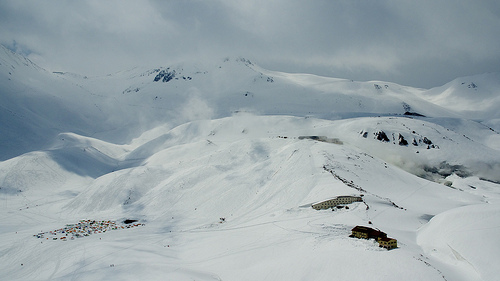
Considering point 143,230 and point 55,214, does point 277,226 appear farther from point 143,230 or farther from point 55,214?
point 55,214

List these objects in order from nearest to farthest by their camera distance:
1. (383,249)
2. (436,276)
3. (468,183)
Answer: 1. (436,276)
2. (383,249)
3. (468,183)

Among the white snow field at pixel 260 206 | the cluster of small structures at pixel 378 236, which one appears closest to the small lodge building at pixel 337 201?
the white snow field at pixel 260 206

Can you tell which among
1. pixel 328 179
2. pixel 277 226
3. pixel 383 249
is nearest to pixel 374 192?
pixel 328 179

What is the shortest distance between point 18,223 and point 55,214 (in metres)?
9.83

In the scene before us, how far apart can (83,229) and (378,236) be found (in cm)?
5970

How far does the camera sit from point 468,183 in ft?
330

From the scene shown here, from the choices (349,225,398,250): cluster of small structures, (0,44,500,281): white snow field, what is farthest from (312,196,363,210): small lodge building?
(349,225,398,250): cluster of small structures

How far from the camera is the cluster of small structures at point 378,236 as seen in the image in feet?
115

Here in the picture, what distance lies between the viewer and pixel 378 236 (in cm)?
3756

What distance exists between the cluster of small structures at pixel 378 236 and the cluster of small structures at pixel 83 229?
1937 inches

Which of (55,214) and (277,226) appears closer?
(277,226)

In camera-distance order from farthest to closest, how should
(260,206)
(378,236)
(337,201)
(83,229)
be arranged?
1. (260,206)
2. (83,229)
3. (337,201)
4. (378,236)

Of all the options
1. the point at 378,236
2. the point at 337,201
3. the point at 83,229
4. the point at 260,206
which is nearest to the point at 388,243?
the point at 378,236

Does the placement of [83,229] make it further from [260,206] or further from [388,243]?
[388,243]
